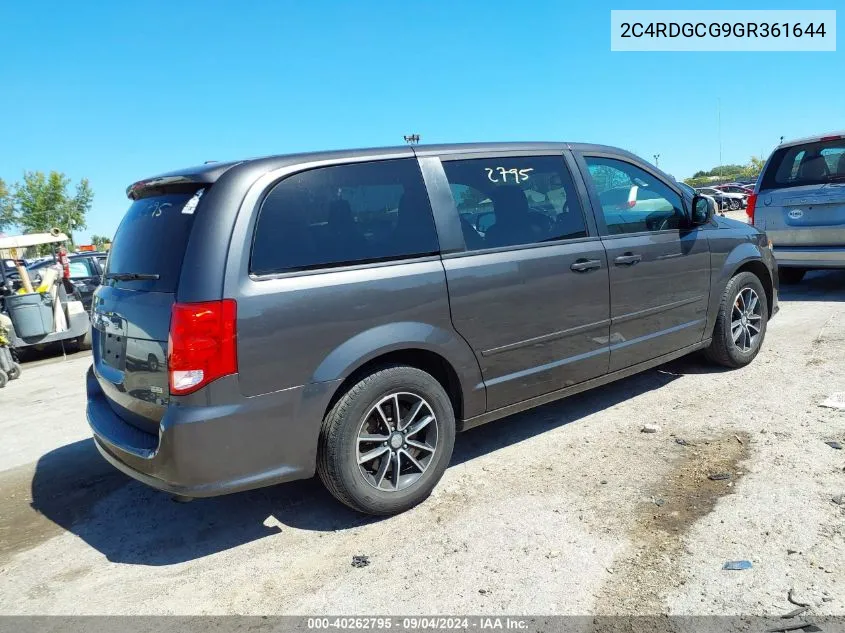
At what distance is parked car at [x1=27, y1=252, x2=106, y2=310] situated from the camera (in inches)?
515

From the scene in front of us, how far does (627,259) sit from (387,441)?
213cm

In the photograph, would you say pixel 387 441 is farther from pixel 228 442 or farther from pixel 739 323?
pixel 739 323

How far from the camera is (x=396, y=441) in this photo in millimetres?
3361

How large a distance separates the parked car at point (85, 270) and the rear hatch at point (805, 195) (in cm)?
1233

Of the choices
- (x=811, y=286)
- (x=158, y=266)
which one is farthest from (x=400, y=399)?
(x=811, y=286)

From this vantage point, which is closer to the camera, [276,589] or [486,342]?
[276,589]

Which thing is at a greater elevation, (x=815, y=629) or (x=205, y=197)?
(x=205, y=197)

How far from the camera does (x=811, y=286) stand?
905 centimetres

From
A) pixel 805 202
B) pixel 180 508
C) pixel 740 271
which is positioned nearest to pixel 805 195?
pixel 805 202

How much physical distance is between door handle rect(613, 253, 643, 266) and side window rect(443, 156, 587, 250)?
31cm

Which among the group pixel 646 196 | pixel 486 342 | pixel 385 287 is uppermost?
pixel 646 196

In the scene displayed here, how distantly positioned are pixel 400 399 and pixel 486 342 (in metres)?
0.62

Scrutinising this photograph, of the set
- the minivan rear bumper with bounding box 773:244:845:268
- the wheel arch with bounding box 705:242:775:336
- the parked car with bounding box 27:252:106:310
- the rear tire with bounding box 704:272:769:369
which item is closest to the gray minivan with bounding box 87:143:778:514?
the wheel arch with bounding box 705:242:775:336

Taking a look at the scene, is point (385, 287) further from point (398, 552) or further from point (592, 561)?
point (592, 561)
